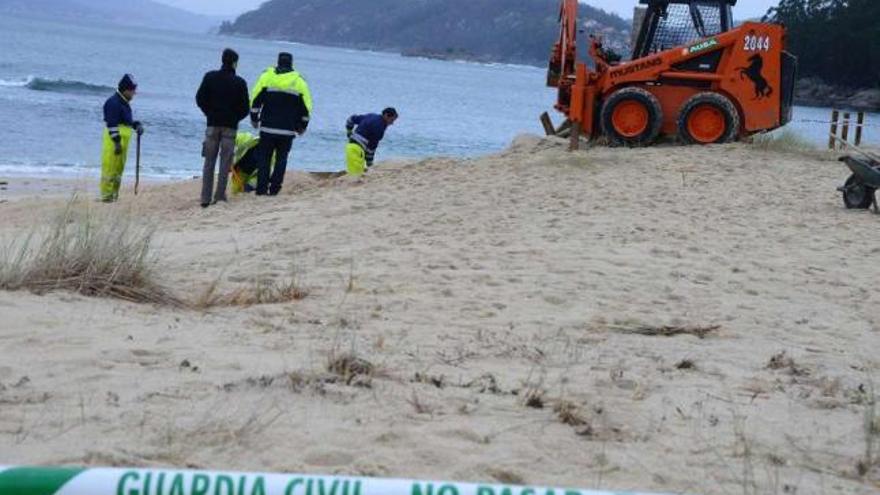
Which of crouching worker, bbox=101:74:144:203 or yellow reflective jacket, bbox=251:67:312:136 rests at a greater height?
yellow reflective jacket, bbox=251:67:312:136

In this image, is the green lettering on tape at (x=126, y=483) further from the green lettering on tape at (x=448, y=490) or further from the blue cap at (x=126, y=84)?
the blue cap at (x=126, y=84)

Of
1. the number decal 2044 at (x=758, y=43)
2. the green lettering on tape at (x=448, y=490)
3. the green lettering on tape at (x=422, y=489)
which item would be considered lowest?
the green lettering on tape at (x=422, y=489)

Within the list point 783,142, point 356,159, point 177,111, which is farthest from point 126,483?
point 177,111

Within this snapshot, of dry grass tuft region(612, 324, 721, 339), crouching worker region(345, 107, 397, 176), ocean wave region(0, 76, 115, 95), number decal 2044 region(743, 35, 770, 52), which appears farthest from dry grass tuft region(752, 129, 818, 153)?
ocean wave region(0, 76, 115, 95)

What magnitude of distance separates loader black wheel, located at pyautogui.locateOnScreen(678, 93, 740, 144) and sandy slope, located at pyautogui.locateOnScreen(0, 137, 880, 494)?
18.3ft

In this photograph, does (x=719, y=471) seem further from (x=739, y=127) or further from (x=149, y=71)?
(x=149, y=71)

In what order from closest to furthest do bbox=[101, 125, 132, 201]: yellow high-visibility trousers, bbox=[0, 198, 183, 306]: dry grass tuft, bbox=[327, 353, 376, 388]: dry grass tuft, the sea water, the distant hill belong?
1. bbox=[327, 353, 376, 388]: dry grass tuft
2. bbox=[0, 198, 183, 306]: dry grass tuft
3. bbox=[101, 125, 132, 201]: yellow high-visibility trousers
4. the sea water
5. the distant hill

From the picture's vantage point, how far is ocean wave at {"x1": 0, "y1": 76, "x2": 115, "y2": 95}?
47.4m

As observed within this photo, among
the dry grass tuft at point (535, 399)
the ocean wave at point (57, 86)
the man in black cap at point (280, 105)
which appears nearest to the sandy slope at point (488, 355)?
the dry grass tuft at point (535, 399)

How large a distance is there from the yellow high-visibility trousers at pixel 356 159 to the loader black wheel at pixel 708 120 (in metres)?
4.33

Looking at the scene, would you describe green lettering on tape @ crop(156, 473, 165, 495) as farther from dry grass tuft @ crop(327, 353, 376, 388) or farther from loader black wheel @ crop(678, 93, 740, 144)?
loader black wheel @ crop(678, 93, 740, 144)

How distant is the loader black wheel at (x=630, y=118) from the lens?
55.8ft

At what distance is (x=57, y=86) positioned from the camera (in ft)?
160

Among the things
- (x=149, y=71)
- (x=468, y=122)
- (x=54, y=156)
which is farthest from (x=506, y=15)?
(x=54, y=156)
